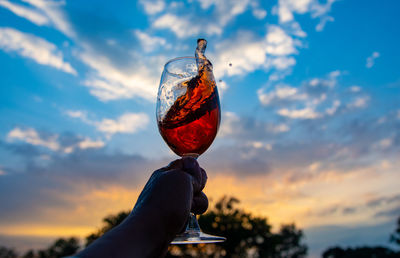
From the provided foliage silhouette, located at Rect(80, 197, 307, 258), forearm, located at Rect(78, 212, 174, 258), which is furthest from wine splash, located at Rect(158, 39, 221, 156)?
foliage silhouette, located at Rect(80, 197, 307, 258)

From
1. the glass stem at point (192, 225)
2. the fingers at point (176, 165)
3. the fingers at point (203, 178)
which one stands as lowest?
the glass stem at point (192, 225)

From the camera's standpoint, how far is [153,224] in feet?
3.59

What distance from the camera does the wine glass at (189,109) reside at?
1.92m

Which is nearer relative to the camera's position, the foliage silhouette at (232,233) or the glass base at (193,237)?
the glass base at (193,237)

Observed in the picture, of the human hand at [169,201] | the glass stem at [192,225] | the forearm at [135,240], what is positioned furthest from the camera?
the glass stem at [192,225]

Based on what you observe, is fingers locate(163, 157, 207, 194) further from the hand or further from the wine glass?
the wine glass

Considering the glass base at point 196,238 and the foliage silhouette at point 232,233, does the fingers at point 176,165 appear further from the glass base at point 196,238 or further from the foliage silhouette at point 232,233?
the foliage silhouette at point 232,233

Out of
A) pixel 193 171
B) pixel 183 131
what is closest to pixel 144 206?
pixel 193 171

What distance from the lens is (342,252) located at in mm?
51312

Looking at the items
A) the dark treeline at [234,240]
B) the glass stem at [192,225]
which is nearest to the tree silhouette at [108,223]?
the dark treeline at [234,240]

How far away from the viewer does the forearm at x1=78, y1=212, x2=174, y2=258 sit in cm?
96

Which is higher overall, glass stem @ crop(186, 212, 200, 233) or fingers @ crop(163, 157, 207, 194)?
fingers @ crop(163, 157, 207, 194)

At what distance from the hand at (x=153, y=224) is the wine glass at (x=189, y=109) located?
2.09 feet

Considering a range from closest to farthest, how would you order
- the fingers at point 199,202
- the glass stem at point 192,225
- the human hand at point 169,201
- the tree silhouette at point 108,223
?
the human hand at point 169,201 < the fingers at point 199,202 < the glass stem at point 192,225 < the tree silhouette at point 108,223
